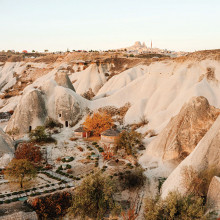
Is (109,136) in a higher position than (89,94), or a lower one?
lower

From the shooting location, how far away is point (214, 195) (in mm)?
16312

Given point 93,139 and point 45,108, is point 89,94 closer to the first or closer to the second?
point 45,108

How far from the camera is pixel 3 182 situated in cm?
2464

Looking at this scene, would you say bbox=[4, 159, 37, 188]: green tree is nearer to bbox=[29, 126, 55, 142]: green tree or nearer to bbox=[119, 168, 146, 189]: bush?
bbox=[119, 168, 146, 189]: bush

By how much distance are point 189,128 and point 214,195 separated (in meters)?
10.3

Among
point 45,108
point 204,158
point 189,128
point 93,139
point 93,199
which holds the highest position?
point 45,108

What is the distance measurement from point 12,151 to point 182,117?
21291 millimetres

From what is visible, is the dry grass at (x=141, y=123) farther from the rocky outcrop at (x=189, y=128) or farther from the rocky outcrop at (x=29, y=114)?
the rocky outcrop at (x=29, y=114)

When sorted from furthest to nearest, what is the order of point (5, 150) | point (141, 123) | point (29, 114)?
point (29, 114) → point (141, 123) → point (5, 150)

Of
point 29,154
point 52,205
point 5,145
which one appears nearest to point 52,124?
point 5,145

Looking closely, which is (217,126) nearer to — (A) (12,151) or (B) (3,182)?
(B) (3,182)

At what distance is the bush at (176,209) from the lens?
1461cm

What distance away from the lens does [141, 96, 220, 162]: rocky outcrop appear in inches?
1002


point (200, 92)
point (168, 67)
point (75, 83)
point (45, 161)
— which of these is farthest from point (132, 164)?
point (75, 83)
